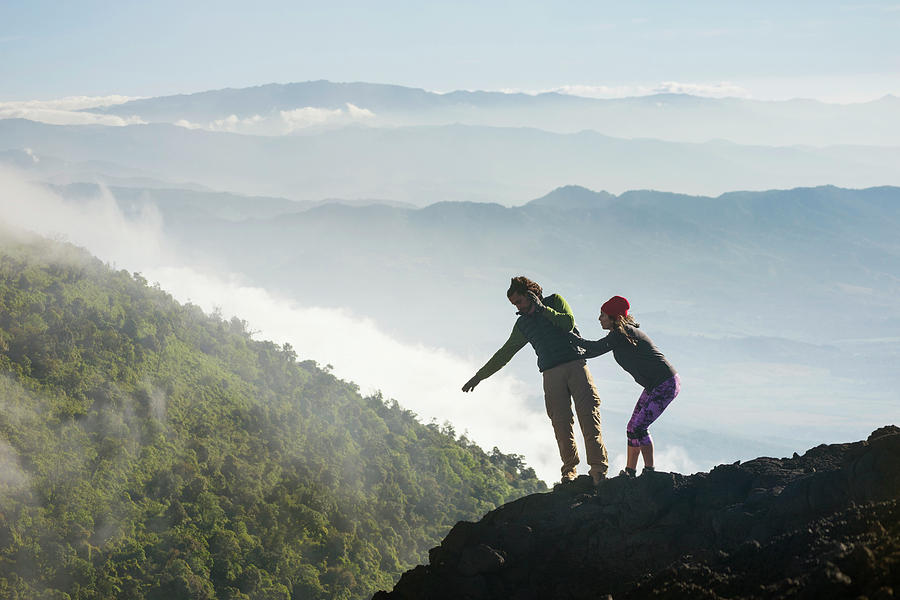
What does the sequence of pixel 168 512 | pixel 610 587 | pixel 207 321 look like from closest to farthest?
pixel 610 587, pixel 168 512, pixel 207 321

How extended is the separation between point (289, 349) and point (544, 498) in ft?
445

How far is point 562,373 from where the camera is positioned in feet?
37.6

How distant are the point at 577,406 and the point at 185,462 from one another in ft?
311

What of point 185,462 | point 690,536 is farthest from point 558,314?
point 185,462

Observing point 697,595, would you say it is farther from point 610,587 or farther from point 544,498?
point 544,498

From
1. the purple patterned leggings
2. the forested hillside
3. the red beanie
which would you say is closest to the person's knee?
the purple patterned leggings

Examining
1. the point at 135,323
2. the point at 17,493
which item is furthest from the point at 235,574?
the point at 135,323

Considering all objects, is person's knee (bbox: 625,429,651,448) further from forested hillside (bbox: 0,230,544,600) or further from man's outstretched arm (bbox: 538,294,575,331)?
forested hillside (bbox: 0,230,544,600)

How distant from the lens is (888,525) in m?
7.63

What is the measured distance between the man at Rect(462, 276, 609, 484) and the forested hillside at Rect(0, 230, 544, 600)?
78.1 meters

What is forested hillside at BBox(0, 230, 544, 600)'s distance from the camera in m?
84.1

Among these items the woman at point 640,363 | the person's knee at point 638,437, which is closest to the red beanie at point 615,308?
the woman at point 640,363

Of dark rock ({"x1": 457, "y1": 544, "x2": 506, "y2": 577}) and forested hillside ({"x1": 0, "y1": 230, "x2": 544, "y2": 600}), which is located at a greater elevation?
dark rock ({"x1": 457, "y1": 544, "x2": 506, "y2": 577})

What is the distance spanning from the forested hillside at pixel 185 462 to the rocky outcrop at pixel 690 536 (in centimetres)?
7846
